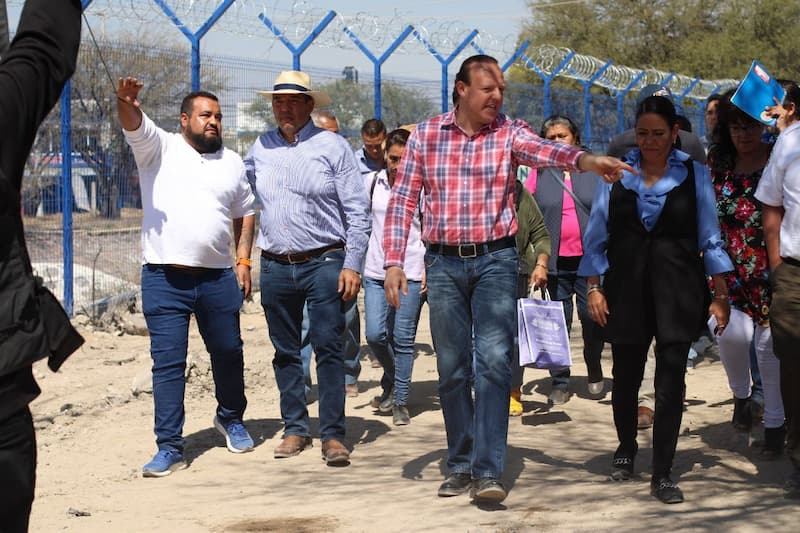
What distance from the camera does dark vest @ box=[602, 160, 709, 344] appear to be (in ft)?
19.0

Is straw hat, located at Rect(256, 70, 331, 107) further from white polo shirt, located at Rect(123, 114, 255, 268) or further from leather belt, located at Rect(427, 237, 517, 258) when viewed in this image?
leather belt, located at Rect(427, 237, 517, 258)

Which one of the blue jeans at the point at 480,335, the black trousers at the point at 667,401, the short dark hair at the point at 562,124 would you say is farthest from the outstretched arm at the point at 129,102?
the short dark hair at the point at 562,124

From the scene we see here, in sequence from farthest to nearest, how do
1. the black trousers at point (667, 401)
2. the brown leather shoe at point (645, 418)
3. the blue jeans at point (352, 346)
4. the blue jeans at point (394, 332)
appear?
the blue jeans at point (352, 346) → the blue jeans at point (394, 332) → the brown leather shoe at point (645, 418) → the black trousers at point (667, 401)

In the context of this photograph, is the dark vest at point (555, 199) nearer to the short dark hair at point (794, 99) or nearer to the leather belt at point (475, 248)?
the short dark hair at point (794, 99)

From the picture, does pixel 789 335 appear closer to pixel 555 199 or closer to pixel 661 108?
pixel 661 108

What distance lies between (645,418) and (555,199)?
165cm

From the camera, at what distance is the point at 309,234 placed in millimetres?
6891

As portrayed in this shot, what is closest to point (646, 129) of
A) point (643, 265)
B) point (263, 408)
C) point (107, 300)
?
point (643, 265)

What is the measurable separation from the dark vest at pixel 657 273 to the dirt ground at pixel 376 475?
2.64 feet

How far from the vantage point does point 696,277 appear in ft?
19.1

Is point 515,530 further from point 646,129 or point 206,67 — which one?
point 206,67

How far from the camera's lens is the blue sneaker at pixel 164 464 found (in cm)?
659

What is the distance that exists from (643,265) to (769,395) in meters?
1.30

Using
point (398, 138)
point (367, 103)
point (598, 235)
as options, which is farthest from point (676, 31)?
point (598, 235)
